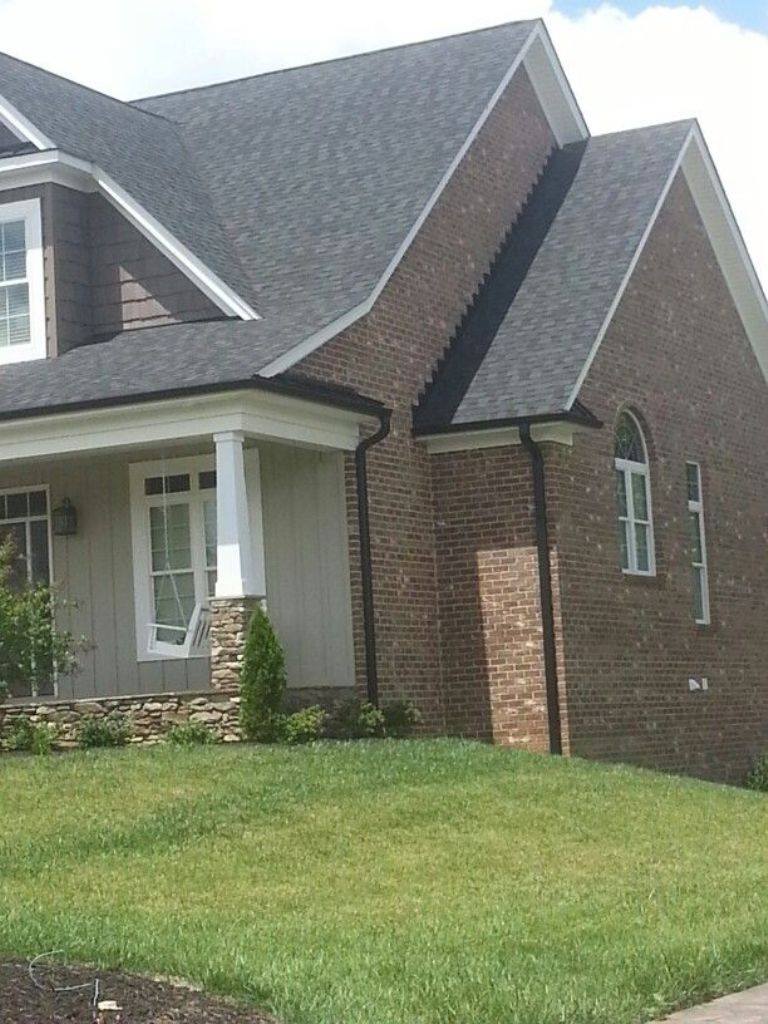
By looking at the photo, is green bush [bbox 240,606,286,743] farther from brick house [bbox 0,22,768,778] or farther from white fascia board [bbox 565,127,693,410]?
white fascia board [bbox 565,127,693,410]

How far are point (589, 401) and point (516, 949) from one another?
11.9 meters

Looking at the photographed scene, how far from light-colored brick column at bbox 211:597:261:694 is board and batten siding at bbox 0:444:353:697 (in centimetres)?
177

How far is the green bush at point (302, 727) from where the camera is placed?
17.4 metres

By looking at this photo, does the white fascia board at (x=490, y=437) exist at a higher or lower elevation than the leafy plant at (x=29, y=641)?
higher

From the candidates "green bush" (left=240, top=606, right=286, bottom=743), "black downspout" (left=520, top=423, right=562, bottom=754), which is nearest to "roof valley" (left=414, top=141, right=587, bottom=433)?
"black downspout" (left=520, top=423, right=562, bottom=754)

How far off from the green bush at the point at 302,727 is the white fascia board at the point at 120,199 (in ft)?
14.4

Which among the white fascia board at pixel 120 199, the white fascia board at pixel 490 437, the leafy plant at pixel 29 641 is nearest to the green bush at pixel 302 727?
the leafy plant at pixel 29 641

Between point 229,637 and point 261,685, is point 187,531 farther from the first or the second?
point 261,685

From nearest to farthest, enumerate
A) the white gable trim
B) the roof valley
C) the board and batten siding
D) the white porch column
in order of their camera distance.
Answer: the white porch column → the board and batten siding → the roof valley → the white gable trim

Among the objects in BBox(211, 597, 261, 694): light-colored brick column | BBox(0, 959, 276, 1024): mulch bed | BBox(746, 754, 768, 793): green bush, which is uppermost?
BBox(211, 597, 261, 694): light-colored brick column

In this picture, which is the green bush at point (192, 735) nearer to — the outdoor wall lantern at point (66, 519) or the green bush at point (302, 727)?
the green bush at point (302, 727)

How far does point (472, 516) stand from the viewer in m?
20.5

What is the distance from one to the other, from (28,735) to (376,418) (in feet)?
15.5

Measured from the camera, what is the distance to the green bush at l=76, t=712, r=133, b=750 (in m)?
17.9
